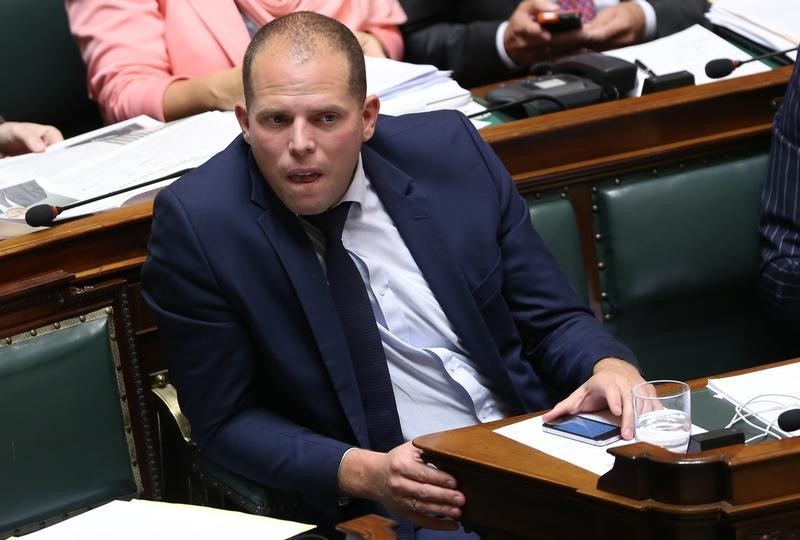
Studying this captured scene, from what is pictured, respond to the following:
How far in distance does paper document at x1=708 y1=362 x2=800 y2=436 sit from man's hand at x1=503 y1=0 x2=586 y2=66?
148 cm

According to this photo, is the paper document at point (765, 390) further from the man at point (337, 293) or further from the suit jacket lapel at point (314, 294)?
the suit jacket lapel at point (314, 294)

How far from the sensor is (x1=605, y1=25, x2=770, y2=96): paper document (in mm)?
2900

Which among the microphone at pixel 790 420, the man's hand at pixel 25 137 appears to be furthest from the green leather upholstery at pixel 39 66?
the microphone at pixel 790 420

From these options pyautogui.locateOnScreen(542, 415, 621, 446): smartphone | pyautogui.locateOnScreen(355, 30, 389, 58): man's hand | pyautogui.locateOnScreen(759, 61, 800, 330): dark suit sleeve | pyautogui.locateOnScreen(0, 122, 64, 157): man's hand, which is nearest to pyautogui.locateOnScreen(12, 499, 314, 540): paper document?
pyautogui.locateOnScreen(542, 415, 621, 446): smartphone

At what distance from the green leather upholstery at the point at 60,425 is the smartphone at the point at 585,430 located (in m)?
0.82

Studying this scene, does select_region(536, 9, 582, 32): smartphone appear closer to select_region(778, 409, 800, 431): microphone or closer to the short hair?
the short hair

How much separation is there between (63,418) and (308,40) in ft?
2.36

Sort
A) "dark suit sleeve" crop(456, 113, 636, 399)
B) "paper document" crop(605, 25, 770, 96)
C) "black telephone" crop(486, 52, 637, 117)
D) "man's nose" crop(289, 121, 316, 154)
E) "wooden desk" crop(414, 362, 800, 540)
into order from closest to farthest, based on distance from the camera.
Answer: "wooden desk" crop(414, 362, 800, 540) < "man's nose" crop(289, 121, 316, 154) < "dark suit sleeve" crop(456, 113, 636, 399) < "black telephone" crop(486, 52, 637, 117) < "paper document" crop(605, 25, 770, 96)

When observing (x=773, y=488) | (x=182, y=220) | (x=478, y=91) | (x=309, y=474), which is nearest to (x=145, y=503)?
(x=309, y=474)

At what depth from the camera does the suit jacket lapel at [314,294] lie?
6.80 ft

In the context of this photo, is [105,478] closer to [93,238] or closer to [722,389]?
[93,238]

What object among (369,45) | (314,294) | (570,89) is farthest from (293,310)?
(369,45)

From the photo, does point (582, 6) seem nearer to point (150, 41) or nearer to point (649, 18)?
point (649, 18)

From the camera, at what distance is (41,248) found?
2.28 meters
